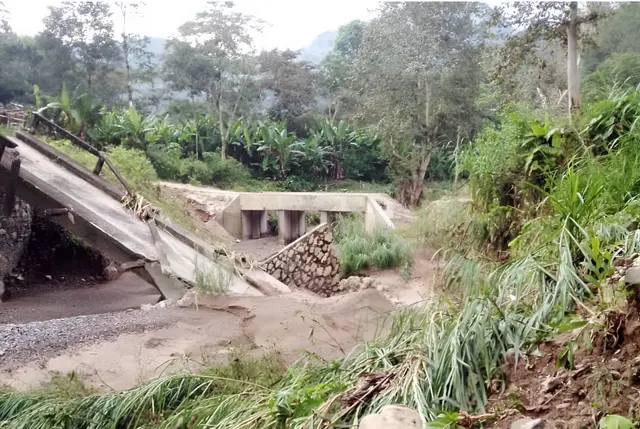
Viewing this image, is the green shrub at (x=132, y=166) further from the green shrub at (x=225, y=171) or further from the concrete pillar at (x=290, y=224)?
the concrete pillar at (x=290, y=224)

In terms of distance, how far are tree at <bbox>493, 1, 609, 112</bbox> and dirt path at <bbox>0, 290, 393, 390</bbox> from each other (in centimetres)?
226

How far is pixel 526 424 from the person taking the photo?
43.6 inches

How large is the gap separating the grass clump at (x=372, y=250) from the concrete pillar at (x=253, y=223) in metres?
1.53

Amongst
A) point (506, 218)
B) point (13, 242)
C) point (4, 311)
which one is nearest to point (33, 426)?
point (506, 218)

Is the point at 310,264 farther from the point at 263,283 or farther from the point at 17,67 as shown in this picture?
the point at 17,67

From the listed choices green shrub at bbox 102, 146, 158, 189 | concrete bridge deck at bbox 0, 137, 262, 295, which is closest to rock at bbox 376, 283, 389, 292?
concrete bridge deck at bbox 0, 137, 262, 295

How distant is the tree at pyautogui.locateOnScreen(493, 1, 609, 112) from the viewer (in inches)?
162

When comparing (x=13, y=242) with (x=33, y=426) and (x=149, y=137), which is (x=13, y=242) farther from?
(x=33, y=426)

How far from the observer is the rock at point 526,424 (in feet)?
3.60

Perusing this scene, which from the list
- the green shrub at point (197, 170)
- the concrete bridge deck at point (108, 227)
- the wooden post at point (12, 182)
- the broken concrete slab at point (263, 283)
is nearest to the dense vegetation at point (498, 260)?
the broken concrete slab at point (263, 283)

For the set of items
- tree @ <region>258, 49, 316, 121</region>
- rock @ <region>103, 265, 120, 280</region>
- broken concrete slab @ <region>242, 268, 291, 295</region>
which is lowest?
rock @ <region>103, 265, 120, 280</region>

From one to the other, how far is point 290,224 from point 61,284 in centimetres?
293

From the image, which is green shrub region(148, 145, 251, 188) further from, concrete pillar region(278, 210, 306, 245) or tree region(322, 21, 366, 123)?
tree region(322, 21, 366, 123)

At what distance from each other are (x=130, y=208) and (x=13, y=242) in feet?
4.16
